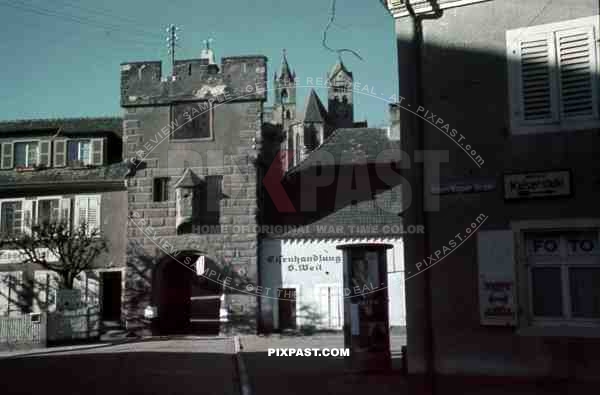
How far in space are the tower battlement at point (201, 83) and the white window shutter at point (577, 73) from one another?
52.5 ft

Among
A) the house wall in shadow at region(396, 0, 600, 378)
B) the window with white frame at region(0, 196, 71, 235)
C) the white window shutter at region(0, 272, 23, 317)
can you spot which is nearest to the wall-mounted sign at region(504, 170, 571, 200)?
the house wall in shadow at region(396, 0, 600, 378)

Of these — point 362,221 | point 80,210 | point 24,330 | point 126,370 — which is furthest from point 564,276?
point 80,210

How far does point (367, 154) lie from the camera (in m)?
27.6

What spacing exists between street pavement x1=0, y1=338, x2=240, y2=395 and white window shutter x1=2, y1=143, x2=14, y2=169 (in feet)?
35.1

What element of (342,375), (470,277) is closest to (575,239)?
(470,277)

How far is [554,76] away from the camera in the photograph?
34.7 ft

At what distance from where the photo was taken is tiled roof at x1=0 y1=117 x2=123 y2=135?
2792cm

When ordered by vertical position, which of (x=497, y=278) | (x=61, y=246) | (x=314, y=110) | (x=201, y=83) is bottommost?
(x=497, y=278)

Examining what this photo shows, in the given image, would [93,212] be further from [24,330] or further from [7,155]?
[24,330]

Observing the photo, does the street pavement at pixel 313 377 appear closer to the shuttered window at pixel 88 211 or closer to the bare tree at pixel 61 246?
the bare tree at pixel 61 246

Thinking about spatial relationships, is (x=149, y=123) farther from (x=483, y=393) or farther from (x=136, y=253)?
(x=483, y=393)

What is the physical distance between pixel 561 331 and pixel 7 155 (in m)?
23.7

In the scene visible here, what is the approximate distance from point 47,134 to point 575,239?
2279 centimetres

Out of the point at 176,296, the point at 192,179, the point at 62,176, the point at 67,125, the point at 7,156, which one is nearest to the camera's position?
the point at 192,179
